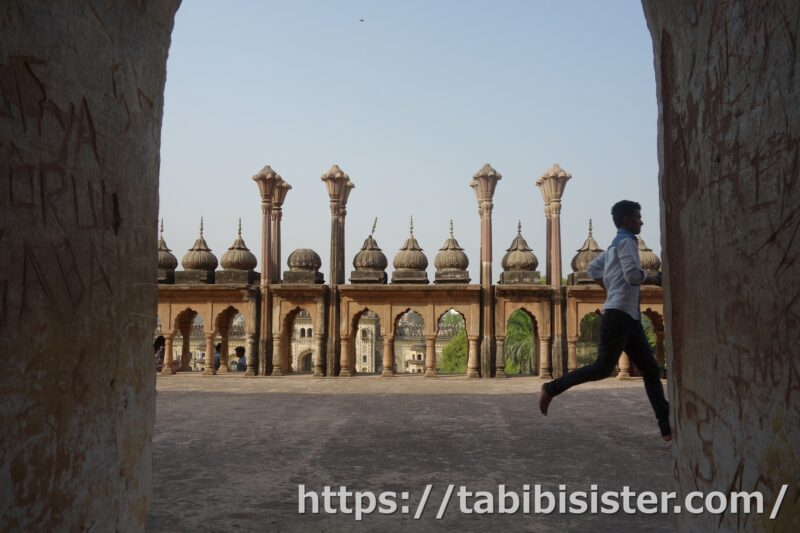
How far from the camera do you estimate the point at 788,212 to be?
1.92 meters

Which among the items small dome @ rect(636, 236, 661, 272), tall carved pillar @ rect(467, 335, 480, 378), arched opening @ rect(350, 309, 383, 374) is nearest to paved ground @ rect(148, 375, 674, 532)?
tall carved pillar @ rect(467, 335, 480, 378)

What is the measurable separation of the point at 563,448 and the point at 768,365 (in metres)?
3.55

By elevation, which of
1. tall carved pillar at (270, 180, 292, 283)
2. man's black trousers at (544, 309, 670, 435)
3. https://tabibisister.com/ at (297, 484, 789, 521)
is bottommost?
https://tabibisister.com/ at (297, 484, 789, 521)

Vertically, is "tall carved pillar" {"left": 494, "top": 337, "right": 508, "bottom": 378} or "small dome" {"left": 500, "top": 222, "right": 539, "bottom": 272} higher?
"small dome" {"left": 500, "top": 222, "right": 539, "bottom": 272}

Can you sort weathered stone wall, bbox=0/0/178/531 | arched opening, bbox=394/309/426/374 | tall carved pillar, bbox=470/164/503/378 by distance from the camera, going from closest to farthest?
weathered stone wall, bbox=0/0/178/531 → tall carved pillar, bbox=470/164/503/378 → arched opening, bbox=394/309/426/374

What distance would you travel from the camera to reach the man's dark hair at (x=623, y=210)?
4613mm

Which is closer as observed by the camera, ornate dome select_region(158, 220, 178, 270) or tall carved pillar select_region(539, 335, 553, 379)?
tall carved pillar select_region(539, 335, 553, 379)

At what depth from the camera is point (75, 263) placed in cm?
238

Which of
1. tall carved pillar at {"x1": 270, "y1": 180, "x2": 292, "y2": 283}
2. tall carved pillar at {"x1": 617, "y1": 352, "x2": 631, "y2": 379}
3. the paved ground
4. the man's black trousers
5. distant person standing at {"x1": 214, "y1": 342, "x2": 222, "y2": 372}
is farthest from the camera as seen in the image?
tall carved pillar at {"x1": 270, "y1": 180, "x2": 292, "y2": 283}

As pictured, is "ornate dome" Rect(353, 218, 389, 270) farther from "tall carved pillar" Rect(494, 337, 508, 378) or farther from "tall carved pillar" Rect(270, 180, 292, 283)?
"tall carved pillar" Rect(494, 337, 508, 378)

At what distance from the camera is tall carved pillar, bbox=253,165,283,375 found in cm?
1705

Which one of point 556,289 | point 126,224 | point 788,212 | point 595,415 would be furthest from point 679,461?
point 556,289

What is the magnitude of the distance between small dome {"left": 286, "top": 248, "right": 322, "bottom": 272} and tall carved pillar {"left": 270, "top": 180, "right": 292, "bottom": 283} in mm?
556

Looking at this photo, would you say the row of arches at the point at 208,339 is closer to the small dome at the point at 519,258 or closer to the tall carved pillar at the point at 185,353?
the tall carved pillar at the point at 185,353
